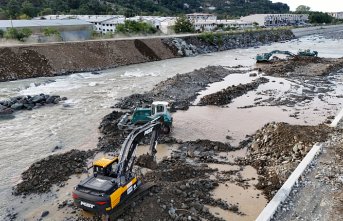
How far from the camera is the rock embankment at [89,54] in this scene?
114 ft

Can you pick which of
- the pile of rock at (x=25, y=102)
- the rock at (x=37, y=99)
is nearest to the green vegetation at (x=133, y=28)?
the pile of rock at (x=25, y=102)

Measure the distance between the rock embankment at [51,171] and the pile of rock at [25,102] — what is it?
9.66 meters

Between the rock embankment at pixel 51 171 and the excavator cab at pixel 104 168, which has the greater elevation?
the excavator cab at pixel 104 168

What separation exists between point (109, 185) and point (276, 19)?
144m

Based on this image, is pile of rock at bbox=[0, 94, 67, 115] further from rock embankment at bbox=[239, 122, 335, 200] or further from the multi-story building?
the multi-story building

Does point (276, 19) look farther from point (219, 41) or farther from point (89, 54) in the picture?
point (89, 54)

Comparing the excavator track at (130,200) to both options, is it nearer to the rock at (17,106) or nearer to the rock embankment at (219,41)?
the rock at (17,106)

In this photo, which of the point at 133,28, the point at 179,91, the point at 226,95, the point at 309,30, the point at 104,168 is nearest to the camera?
the point at 104,168

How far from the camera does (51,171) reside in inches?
544

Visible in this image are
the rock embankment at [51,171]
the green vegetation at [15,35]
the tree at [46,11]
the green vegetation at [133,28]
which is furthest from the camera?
the tree at [46,11]

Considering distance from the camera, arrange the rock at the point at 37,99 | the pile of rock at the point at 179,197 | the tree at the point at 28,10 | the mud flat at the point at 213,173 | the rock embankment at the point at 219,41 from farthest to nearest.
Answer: the tree at the point at 28,10 < the rock embankment at the point at 219,41 < the rock at the point at 37,99 < the mud flat at the point at 213,173 < the pile of rock at the point at 179,197

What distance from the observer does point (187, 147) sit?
16688mm

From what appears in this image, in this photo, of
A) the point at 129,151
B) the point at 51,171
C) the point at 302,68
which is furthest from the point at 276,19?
the point at 129,151

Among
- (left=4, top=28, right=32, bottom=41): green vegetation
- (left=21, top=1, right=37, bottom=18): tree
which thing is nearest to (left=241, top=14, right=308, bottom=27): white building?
(left=21, top=1, right=37, bottom=18): tree
